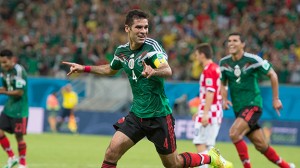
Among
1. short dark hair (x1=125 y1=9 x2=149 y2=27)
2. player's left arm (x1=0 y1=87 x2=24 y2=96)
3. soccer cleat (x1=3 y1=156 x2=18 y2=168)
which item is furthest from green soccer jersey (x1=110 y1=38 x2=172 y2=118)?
soccer cleat (x1=3 y1=156 x2=18 y2=168)

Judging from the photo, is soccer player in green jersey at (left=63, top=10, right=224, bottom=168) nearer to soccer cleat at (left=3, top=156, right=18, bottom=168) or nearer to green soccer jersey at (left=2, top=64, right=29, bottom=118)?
green soccer jersey at (left=2, top=64, right=29, bottom=118)

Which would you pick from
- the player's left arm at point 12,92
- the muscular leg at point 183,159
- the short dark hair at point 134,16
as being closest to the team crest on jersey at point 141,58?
Answer: the short dark hair at point 134,16

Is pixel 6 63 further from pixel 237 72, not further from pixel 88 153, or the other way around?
pixel 88 153

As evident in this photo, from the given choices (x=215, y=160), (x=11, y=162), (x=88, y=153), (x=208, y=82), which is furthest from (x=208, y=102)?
(x=88, y=153)

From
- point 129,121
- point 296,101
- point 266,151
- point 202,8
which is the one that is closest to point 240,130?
point 266,151

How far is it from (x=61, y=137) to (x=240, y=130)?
12.8 m

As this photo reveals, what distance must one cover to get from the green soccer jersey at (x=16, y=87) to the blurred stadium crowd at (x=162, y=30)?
12.4 meters

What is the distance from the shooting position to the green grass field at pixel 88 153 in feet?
48.9

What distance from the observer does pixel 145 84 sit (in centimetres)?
945

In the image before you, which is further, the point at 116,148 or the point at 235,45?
the point at 235,45

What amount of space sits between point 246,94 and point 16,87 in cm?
418

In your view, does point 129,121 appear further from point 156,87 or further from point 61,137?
point 61,137

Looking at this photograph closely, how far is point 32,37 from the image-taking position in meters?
29.8

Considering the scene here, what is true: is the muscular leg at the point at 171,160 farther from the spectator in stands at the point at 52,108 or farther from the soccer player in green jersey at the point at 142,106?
the spectator in stands at the point at 52,108
